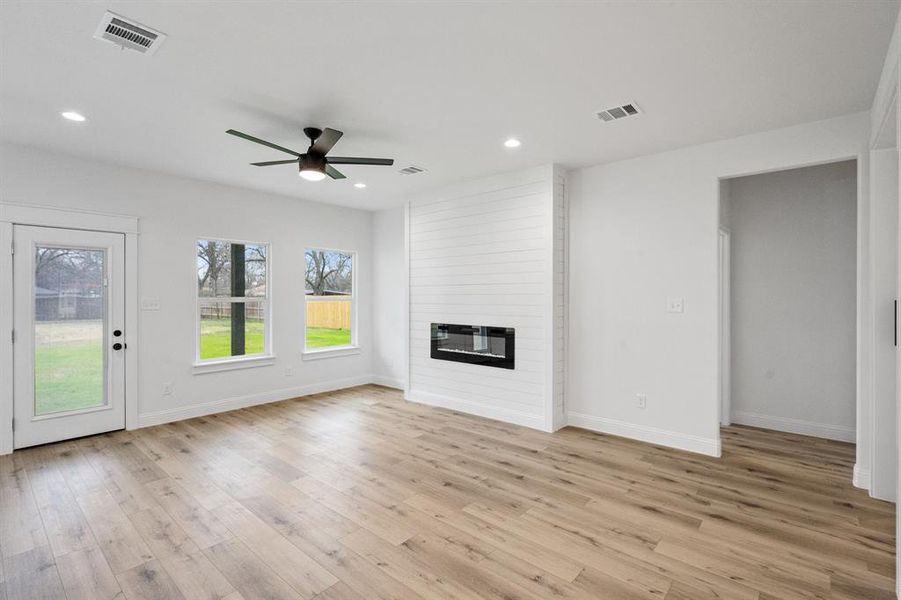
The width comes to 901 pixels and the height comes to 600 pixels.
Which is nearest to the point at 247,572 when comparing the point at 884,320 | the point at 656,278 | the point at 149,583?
the point at 149,583

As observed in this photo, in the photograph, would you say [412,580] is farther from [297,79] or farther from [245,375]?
[245,375]

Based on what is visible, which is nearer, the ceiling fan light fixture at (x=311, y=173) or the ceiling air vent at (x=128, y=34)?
the ceiling air vent at (x=128, y=34)

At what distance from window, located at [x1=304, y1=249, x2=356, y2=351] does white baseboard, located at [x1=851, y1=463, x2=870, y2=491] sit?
5870 mm

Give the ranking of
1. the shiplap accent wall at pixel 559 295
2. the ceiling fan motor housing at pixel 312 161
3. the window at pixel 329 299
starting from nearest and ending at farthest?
the ceiling fan motor housing at pixel 312 161
the shiplap accent wall at pixel 559 295
the window at pixel 329 299

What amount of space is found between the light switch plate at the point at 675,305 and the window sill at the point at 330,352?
14.8 feet

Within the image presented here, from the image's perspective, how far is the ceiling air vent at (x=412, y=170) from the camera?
15.3 ft

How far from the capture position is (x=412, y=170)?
4.75 m

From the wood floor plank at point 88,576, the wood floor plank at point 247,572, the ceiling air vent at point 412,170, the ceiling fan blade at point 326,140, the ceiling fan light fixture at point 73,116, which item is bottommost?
the wood floor plank at point 88,576

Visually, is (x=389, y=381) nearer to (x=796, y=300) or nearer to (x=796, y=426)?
(x=796, y=426)

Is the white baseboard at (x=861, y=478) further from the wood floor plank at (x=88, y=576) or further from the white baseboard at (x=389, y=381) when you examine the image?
the white baseboard at (x=389, y=381)

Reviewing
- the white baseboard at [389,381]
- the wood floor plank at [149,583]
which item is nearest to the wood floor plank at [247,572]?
the wood floor plank at [149,583]

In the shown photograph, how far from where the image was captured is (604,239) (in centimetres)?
455

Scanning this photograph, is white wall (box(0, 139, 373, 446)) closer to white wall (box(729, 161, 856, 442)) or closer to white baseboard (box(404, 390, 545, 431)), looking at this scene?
white baseboard (box(404, 390, 545, 431))

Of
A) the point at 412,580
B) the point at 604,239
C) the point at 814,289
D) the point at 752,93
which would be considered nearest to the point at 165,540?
the point at 412,580
